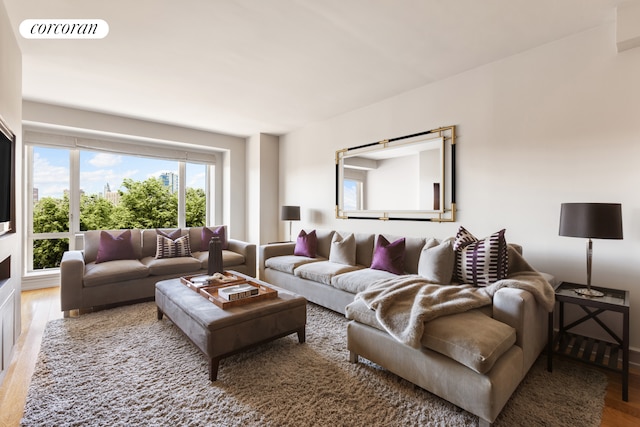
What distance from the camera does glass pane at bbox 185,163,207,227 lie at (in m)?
5.92

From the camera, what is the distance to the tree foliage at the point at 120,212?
454 cm

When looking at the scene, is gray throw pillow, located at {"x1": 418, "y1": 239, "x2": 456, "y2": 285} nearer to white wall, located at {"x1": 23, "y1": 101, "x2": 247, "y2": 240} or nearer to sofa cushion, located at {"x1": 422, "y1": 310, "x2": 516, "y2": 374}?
sofa cushion, located at {"x1": 422, "y1": 310, "x2": 516, "y2": 374}

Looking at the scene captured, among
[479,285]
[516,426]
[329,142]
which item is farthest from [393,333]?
[329,142]

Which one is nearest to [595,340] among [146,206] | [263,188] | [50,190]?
[263,188]

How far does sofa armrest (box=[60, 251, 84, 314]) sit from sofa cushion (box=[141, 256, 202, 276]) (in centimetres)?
68

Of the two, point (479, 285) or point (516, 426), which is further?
point (479, 285)

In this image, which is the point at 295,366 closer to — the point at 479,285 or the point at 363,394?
the point at 363,394

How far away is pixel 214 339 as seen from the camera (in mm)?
2045

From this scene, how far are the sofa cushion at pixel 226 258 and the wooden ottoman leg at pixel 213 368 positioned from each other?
2.16 metres

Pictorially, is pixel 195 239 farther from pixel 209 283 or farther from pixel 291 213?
pixel 209 283

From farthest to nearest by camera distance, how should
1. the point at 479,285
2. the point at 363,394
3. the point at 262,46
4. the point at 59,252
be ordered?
1. the point at 59,252
2. the point at 262,46
3. the point at 479,285
4. the point at 363,394

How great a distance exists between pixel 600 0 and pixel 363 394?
314 centimetres

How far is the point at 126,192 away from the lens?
5.25 m

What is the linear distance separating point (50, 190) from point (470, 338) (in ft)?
18.9
